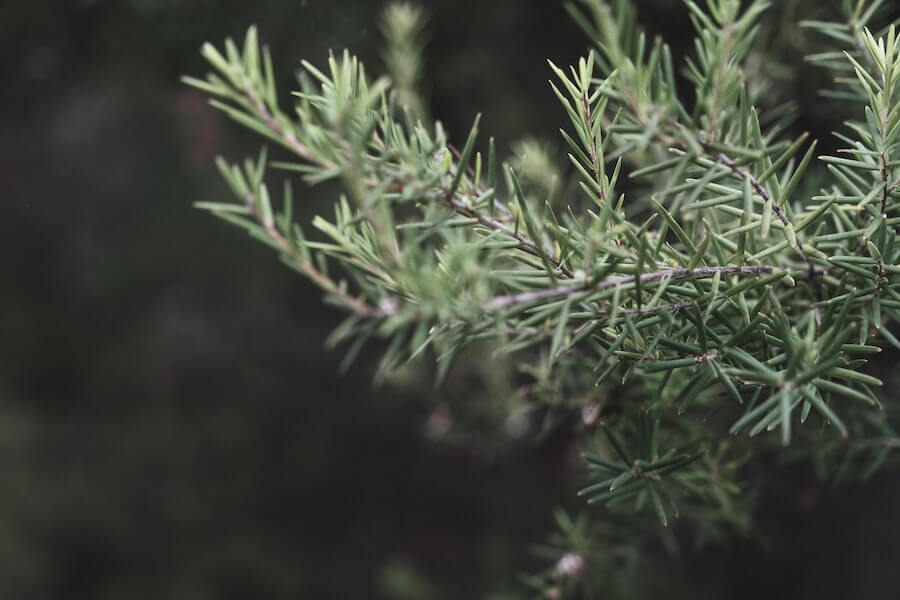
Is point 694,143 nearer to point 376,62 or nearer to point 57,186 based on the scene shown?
point 376,62

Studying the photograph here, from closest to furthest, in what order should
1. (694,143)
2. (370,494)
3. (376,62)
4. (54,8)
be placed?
(694,143), (376,62), (54,8), (370,494)

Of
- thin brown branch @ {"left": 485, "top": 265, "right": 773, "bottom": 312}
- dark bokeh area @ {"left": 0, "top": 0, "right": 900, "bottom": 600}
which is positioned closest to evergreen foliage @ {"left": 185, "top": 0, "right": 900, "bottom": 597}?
thin brown branch @ {"left": 485, "top": 265, "right": 773, "bottom": 312}

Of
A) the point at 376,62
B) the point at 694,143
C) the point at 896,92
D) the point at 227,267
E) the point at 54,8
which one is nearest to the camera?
the point at 694,143

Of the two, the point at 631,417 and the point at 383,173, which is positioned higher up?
the point at 383,173

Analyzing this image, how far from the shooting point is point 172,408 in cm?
152

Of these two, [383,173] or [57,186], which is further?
[57,186]

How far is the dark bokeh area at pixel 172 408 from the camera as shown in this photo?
1222 mm

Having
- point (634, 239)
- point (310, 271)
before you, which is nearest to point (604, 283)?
point (634, 239)

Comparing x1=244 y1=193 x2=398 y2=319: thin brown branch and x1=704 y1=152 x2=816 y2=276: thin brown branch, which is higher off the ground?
x1=244 y1=193 x2=398 y2=319: thin brown branch

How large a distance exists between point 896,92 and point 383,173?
262 millimetres

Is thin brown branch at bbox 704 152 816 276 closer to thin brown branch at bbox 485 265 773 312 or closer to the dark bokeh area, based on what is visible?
thin brown branch at bbox 485 265 773 312

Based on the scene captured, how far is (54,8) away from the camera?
0.95 meters

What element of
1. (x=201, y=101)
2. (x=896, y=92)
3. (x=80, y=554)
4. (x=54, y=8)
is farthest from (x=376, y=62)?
(x=80, y=554)

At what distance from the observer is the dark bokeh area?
1.22 m
